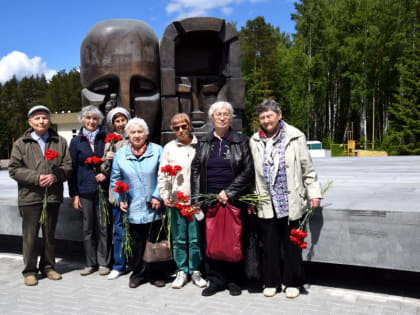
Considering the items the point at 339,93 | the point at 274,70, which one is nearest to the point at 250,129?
the point at 274,70

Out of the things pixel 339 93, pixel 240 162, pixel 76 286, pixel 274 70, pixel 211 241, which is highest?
pixel 274 70

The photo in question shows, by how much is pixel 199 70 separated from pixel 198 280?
11.7ft

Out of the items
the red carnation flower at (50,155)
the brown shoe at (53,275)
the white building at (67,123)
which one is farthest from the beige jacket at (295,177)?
the white building at (67,123)

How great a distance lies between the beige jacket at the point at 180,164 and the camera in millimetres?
3283

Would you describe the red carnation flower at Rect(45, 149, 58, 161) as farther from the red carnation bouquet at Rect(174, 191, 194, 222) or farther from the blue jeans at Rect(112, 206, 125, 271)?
the red carnation bouquet at Rect(174, 191, 194, 222)

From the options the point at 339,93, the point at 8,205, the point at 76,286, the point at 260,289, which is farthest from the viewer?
the point at 339,93

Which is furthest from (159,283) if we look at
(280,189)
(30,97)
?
(30,97)

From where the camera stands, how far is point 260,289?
10.8 ft

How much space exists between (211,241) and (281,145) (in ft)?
3.03

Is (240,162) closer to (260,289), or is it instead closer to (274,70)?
(260,289)

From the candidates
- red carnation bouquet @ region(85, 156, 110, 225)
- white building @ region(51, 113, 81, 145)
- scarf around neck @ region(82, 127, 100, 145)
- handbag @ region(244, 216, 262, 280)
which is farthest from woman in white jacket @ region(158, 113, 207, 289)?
white building @ region(51, 113, 81, 145)

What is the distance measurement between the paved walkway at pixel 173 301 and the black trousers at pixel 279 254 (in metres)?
0.15

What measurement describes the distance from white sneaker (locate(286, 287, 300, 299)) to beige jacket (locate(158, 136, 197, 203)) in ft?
3.58

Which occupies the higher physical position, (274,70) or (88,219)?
(274,70)
